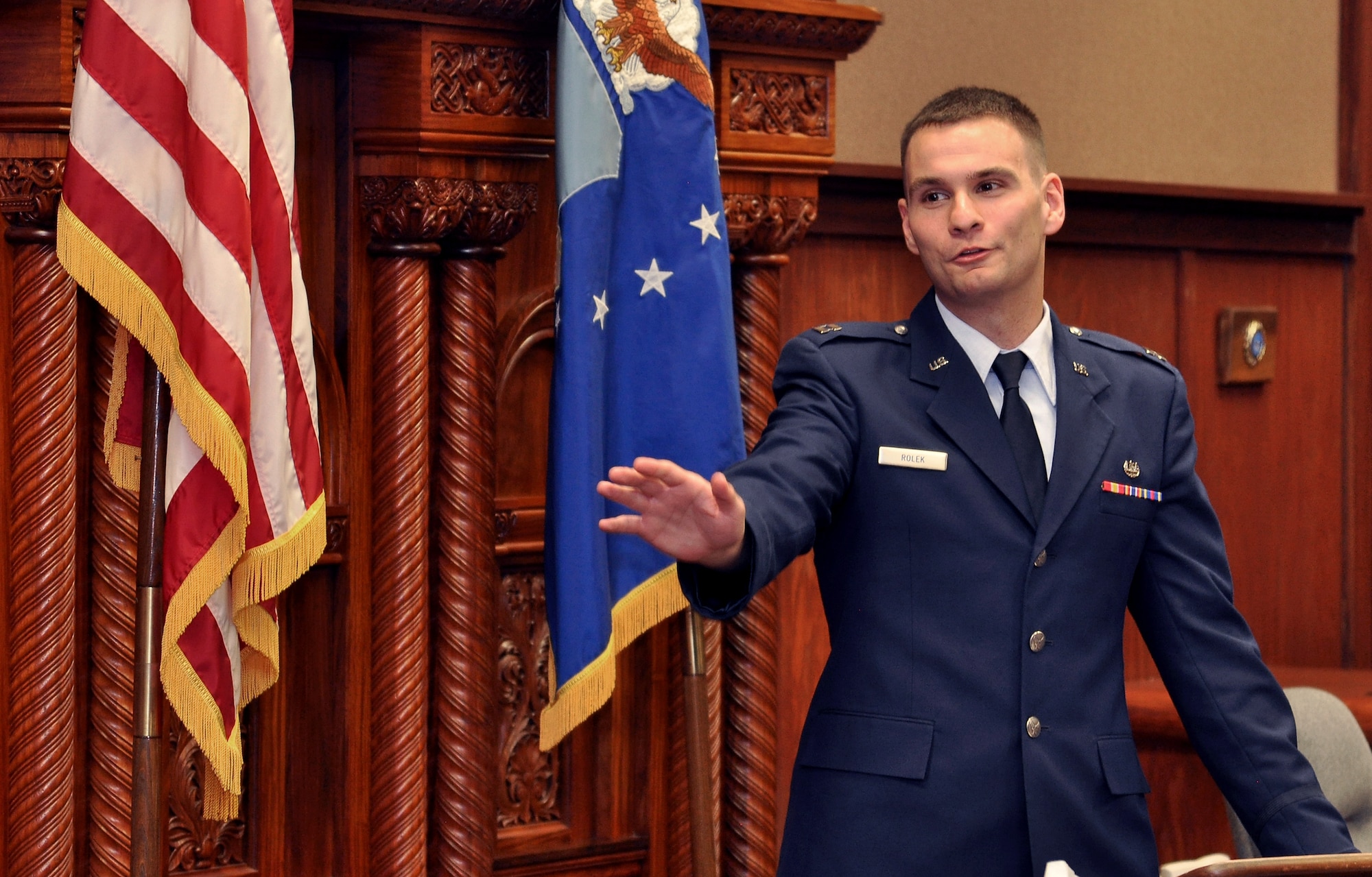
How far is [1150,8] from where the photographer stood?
15.3 ft

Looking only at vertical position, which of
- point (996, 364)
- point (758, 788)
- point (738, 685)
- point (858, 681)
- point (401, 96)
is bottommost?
point (758, 788)

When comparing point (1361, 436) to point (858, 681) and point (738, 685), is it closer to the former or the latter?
point (738, 685)

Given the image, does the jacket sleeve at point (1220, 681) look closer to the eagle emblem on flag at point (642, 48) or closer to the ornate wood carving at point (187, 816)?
the eagle emblem on flag at point (642, 48)

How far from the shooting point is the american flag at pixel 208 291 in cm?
248

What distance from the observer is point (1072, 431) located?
205 cm

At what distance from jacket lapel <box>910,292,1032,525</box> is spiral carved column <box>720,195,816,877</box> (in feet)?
4.17

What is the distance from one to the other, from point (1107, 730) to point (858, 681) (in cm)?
31

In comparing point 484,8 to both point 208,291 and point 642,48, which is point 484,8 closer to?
point 642,48

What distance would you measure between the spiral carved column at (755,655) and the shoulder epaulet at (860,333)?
119cm

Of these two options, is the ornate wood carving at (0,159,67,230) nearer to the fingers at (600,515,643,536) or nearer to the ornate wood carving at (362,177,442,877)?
the ornate wood carving at (362,177,442,877)

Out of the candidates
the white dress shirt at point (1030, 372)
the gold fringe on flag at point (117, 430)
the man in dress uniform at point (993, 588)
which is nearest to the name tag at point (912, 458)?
the man in dress uniform at point (993, 588)

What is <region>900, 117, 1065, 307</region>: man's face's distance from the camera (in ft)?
6.72

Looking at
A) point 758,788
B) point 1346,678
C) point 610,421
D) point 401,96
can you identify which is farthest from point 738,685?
point 1346,678

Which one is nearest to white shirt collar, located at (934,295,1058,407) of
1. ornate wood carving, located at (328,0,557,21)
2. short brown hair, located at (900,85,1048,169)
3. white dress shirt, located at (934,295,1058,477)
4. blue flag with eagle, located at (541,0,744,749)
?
white dress shirt, located at (934,295,1058,477)
